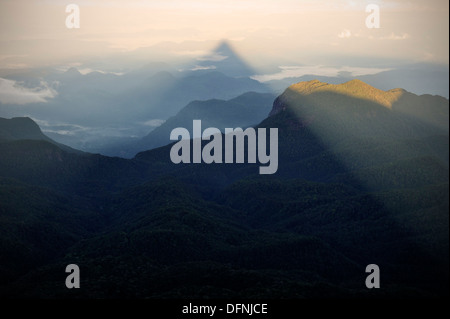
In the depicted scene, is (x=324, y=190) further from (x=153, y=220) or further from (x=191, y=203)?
(x=153, y=220)

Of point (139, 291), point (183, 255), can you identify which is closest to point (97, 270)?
point (139, 291)

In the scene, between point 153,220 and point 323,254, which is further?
point 153,220

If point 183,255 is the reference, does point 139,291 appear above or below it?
below
